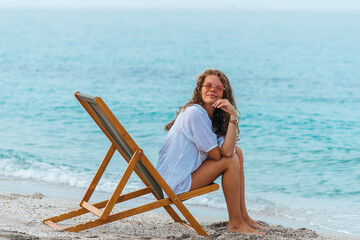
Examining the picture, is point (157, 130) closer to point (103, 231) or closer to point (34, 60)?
point (103, 231)

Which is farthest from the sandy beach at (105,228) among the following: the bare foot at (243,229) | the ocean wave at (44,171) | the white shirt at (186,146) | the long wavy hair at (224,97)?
the ocean wave at (44,171)

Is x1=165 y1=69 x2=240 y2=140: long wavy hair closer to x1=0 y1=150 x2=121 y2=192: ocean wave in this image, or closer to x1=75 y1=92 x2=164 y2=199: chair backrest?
x1=75 y1=92 x2=164 y2=199: chair backrest

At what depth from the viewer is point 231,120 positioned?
369 cm

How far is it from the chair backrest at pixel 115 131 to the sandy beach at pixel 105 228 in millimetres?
375

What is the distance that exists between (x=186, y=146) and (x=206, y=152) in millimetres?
156

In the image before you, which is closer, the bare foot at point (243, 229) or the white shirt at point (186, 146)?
the white shirt at point (186, 146)

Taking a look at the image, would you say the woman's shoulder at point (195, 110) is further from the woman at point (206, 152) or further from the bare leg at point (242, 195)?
the bare leg at point (242, 195)

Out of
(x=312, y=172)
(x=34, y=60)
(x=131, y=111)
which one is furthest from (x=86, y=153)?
(x=34, y=60)

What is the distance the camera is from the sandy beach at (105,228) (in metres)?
3.44

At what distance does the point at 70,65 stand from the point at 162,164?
20894 mm

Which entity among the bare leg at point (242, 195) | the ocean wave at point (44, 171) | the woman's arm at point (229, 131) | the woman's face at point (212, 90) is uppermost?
the woman's face at point (212, 90)

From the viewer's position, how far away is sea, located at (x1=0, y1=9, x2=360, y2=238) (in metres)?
6.14

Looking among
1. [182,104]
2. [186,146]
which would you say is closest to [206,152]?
[186,146]

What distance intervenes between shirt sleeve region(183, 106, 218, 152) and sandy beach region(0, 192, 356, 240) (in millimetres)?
675
